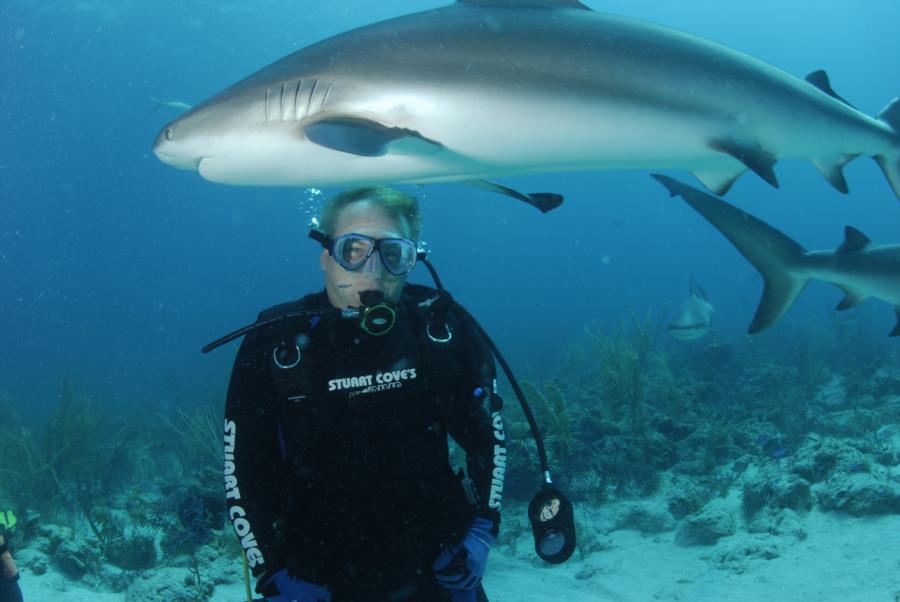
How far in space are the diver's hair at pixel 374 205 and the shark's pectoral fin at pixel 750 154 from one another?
161 centimetres

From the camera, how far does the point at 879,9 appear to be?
239 feet

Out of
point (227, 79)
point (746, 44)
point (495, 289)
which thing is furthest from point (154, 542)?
point (495, 289)

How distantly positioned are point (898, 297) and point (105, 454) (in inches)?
469

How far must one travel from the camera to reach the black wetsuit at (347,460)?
2.39 m

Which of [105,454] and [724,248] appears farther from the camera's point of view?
[724,248]

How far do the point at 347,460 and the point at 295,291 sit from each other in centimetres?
13569

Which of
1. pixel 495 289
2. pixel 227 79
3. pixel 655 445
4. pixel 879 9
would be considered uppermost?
pixel 879 9

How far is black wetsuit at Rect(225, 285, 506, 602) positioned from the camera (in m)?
2.39

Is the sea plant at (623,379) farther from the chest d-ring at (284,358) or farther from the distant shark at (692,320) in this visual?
the chest d-ring at (284,358)

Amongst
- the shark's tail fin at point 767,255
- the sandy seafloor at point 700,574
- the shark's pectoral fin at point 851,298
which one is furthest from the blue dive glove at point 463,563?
the shark's pectoral fin at point 851,298

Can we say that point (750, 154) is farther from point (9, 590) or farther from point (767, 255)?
point (9, 590)

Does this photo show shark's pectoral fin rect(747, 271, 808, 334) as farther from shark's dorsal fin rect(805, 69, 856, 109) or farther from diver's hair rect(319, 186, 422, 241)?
diver's hair rect(319, 186, 422, 241)

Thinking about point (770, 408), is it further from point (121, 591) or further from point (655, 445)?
point (121, 591)

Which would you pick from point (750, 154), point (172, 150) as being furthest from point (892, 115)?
point (172, 150)
